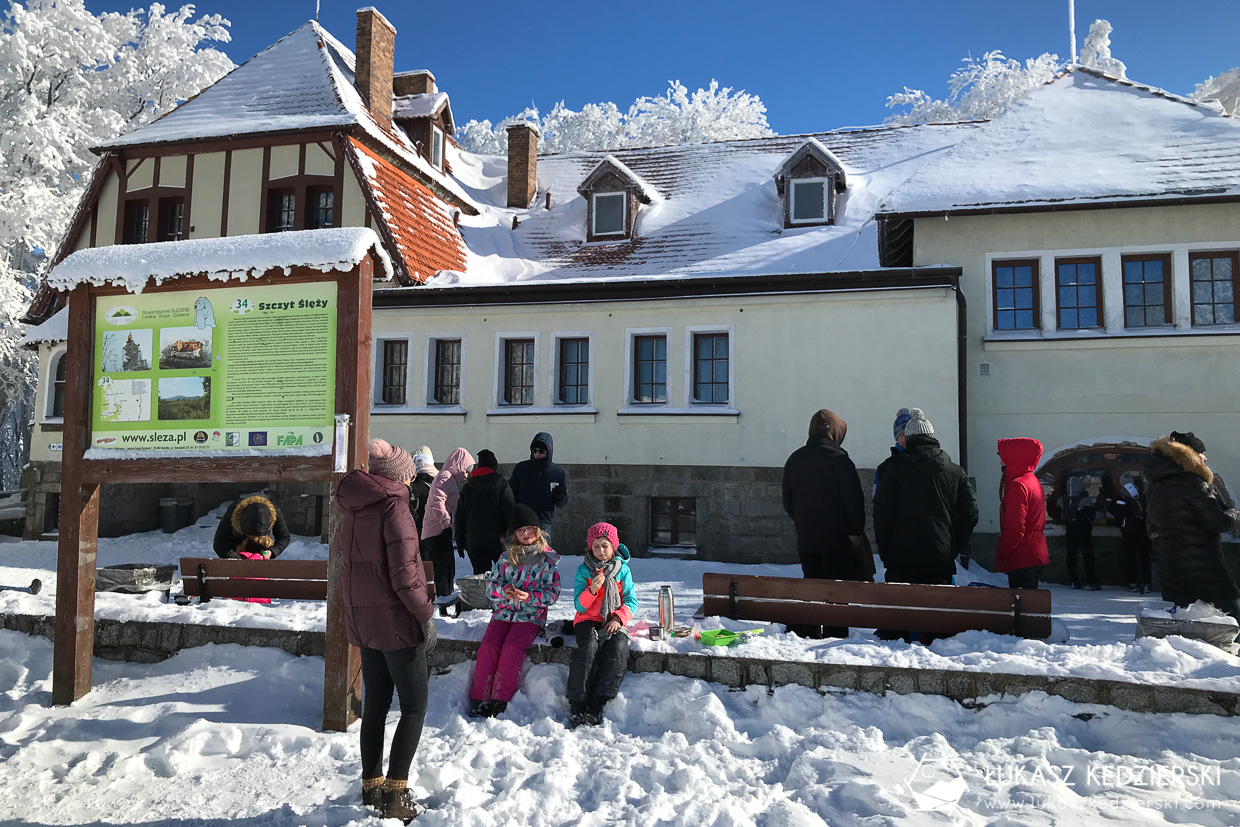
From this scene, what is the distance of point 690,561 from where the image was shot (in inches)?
523

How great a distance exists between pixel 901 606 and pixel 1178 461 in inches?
96.1

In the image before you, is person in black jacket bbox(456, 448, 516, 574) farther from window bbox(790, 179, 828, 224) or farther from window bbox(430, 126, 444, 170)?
window bbox(430, 126, 444, 170)

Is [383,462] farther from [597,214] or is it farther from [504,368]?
[597,214]

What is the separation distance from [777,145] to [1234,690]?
16322 mm

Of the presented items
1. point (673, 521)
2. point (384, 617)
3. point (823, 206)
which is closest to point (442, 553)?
point (384, 617)

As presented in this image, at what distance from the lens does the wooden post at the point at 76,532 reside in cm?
584

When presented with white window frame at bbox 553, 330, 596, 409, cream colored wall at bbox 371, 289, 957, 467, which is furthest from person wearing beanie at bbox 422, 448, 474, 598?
white window frame at bbox 553, 330, 596, 409

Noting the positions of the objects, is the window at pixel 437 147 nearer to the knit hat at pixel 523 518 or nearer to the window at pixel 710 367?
the window at pixel 710 367

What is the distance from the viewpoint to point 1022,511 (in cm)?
703

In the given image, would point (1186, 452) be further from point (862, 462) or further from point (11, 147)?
point (11, 147)

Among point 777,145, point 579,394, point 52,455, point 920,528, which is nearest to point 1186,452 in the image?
point 920,528

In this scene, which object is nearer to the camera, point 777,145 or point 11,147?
point 777,145

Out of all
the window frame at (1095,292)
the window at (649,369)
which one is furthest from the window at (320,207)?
the window frame at (1095,292)

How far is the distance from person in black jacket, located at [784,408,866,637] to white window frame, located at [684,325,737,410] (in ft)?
22.3
